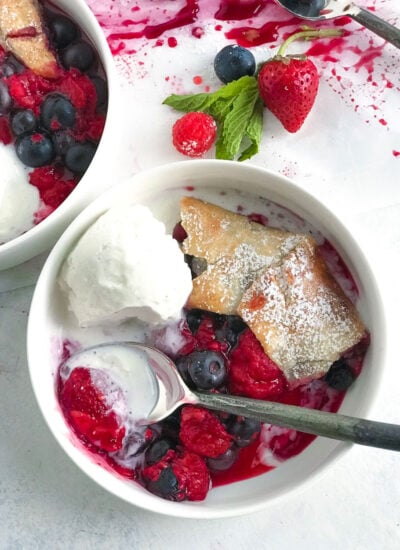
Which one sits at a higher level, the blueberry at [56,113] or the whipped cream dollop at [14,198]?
the blueberry at [56,113]

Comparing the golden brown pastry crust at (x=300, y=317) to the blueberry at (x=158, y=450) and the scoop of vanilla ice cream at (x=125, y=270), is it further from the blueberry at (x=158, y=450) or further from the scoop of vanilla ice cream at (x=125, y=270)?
the blueberry at (x=158, y=450)

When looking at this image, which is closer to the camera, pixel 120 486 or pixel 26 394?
pixel 120 486

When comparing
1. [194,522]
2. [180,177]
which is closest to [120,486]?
[194,522]

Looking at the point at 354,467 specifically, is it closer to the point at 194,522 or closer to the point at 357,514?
the point at 357,514

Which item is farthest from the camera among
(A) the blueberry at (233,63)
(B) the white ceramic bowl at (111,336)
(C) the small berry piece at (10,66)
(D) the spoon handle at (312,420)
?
(A) the blueberry at (233,63)

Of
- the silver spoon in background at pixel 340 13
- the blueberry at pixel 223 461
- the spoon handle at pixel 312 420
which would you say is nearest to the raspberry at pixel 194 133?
the silver spoon in background at pixel 340 13

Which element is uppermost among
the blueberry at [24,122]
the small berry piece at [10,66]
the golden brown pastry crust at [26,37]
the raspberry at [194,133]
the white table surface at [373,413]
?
the golden brown pastry crust at [26,37]

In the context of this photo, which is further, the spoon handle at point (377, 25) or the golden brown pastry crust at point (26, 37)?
the spoon handle at point (377, 25)
